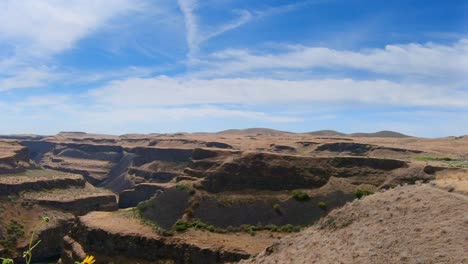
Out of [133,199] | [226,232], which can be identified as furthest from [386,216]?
[133,199]

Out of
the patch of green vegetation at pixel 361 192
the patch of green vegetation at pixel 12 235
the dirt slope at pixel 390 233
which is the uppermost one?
the dirt slope at pixel 390 233

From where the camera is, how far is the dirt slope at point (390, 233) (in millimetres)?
20016

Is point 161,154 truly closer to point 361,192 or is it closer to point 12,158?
point 12,158

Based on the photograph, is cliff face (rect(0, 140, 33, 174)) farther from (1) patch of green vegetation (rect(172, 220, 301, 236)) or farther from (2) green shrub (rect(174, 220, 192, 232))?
(1) patch of green vegetation (rect(172, 220, 301, 236))

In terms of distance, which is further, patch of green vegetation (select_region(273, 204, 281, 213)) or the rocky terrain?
patch of green vegetation (select_region(273, 204, 281, 213))

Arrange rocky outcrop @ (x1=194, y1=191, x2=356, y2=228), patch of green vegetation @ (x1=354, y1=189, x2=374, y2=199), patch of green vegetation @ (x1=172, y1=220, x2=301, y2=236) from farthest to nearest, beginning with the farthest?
patch of green vegetation @ (x1=354, y1=189, x2=374, y2=199) < rocky outcrop @ (x1=194, y1=191, x2=356, y2=228) < patch of green vegetation @ (x1=172, y1=220, x2=301, y2=236)

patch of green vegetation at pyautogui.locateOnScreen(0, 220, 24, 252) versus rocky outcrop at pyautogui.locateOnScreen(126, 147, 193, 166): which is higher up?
rocky outcrop at pyautogui.locateOnScreen(126, 147, 193, 166)

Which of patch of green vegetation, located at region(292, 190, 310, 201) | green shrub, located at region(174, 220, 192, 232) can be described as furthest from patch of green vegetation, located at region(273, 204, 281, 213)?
A: green shrub, located at region(174, 220, 192, 232)

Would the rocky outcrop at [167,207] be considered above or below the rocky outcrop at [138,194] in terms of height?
above

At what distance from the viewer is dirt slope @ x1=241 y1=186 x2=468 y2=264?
20016 mm

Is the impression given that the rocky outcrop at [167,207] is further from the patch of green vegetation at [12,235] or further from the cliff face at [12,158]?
the cliff face at [12,158]

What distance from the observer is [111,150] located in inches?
7820

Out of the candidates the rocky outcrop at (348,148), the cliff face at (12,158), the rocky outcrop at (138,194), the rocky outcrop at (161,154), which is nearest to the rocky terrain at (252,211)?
the cliff face at (12,158)

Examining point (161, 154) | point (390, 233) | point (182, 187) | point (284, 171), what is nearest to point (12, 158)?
point (161, 154)
